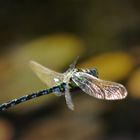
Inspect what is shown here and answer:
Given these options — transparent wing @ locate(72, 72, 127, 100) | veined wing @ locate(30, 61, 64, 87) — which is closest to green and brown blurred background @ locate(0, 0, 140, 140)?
veined wing @ locate(30, 61, 64, 87)

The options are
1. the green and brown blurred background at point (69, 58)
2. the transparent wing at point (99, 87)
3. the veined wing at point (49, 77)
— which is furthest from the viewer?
the green and brown blurred background at point (69, 58)

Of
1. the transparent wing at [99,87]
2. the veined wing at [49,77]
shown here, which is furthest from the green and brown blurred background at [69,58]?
the transparent wing at [99,87]

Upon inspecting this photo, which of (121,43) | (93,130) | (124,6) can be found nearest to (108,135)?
(93,130)

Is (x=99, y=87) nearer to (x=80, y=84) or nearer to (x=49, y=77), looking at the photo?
(x=80, y=84)

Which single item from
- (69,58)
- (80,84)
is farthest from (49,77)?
(69,58)

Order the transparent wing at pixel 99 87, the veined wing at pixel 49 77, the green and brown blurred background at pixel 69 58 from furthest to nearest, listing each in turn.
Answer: the green and brown blurred background at pixel 69 58, the veined wing at pixel 49 77, the transparent wing at pixel 99 87

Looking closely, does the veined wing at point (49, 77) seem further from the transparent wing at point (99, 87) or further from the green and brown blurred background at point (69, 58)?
the green and brown blurred background at point (69, 58)
